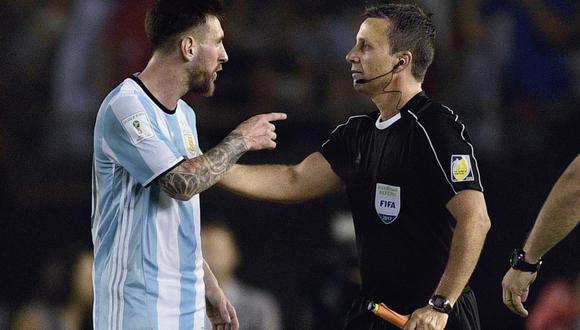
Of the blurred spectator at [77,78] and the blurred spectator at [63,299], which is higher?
the blurred spectator at [77,78]

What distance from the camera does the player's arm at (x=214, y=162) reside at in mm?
3311

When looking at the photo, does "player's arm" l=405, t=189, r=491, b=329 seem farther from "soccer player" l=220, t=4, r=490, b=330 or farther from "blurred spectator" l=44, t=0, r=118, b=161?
"blurred spectator" l=44, t=0, r=118, b=161

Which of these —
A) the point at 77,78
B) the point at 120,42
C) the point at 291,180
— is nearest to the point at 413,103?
the point at 291,180

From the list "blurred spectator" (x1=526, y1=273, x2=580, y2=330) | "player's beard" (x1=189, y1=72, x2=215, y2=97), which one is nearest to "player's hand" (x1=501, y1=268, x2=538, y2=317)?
"player's beard" (x1=189, y1=72, x2=215, y2=97)

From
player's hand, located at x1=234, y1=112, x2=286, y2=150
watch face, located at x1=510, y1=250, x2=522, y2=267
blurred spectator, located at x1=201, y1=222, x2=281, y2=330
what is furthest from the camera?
blurred spectator, located at x1=201, y1=222, x2=281, y2=330

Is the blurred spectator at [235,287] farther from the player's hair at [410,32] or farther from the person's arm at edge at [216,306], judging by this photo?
the player's hair at [410,32]

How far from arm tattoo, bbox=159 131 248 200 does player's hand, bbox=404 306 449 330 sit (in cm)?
80

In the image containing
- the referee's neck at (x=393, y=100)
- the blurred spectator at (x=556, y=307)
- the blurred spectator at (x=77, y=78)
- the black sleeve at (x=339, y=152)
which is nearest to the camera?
the referee's neck at (x=393, y=100)

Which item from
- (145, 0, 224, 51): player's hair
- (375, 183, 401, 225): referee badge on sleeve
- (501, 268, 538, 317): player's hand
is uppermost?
(145, 0, 224, 51): player's hair

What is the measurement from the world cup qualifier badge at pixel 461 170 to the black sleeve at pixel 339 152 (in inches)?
22.0

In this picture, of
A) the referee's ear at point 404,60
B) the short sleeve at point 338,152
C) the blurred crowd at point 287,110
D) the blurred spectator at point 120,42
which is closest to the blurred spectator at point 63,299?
the blurred crowd at point 287,110

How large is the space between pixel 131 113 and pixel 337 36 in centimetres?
382

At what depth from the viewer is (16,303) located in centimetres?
636

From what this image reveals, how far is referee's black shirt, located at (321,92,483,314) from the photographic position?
371 centimetres
